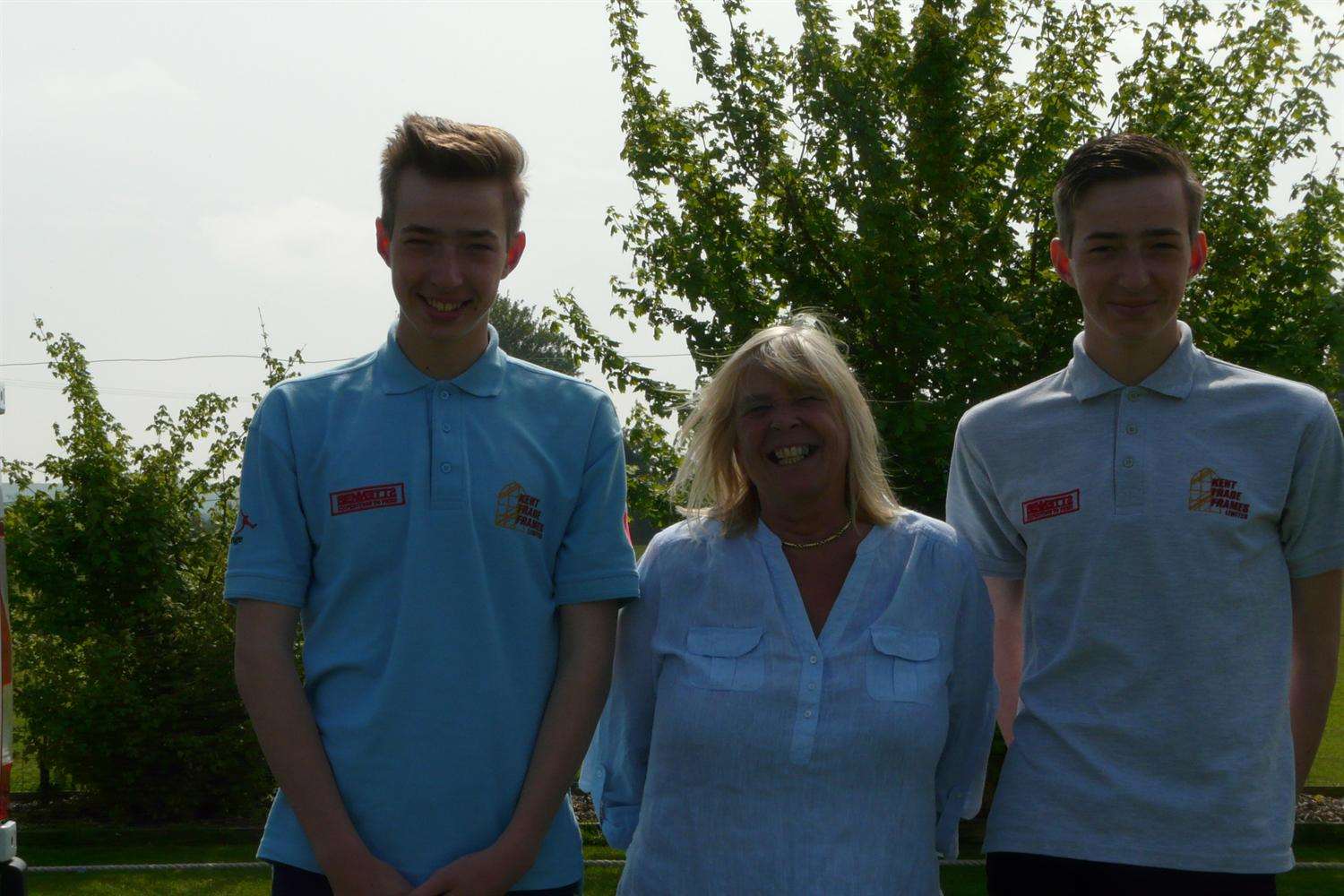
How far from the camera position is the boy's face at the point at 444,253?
2594mm

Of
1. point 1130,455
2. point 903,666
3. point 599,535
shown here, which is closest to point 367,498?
point 599,535

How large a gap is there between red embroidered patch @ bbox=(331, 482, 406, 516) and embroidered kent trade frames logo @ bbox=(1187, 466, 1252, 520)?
61.4 inches

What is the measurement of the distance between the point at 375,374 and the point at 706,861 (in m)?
1.18

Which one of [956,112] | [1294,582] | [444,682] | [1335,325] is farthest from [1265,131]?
[444,682]

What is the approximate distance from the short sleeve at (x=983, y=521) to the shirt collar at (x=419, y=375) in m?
1.07

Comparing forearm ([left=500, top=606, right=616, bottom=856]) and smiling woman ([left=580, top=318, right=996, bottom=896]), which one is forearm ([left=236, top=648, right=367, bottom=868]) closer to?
forearm ([left=500, top=606, right=616, bottom=856])

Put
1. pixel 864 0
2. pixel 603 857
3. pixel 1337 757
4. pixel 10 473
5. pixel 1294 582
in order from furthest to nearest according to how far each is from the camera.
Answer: pixel 1337 757
pixel 10 473
pixel 603 857
pixel 864 0
pixel 1294 582

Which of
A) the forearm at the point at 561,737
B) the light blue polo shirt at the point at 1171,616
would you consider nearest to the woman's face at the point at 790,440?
the light blue polo shirt at the point at 1171,616

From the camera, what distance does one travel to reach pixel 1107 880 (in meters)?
2.66

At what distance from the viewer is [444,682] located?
8.04 ft

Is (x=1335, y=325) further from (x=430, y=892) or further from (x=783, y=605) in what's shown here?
(x=430, y=892)

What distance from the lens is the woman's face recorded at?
9.53 ft

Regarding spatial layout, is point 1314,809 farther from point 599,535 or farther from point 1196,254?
point 599,535

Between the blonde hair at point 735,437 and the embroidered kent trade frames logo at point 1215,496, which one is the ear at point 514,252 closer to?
the blonde hair at point 735,437
